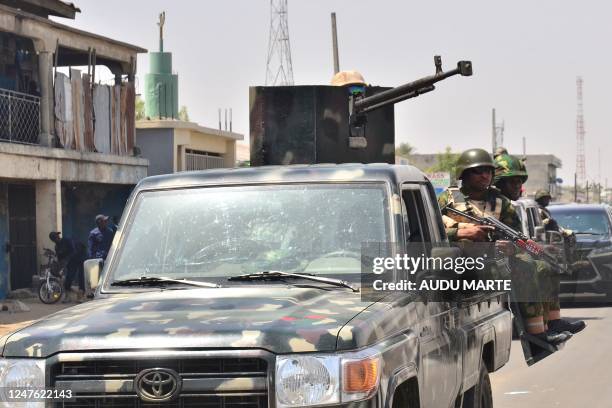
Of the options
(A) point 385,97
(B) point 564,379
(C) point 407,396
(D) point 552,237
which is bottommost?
(B) point 564,379

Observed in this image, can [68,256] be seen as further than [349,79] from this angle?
Yes

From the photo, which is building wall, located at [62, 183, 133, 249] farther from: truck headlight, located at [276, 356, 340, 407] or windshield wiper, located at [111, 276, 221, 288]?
truck headlight, located at [276, 356, 340, 407]

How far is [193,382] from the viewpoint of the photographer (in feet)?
15.8

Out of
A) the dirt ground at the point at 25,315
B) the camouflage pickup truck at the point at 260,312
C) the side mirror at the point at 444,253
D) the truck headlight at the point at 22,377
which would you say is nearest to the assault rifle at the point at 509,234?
the camouflage pickup truck at the point at 260,312

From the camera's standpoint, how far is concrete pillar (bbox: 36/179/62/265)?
84.8 ft

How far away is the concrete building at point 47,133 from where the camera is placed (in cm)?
2500

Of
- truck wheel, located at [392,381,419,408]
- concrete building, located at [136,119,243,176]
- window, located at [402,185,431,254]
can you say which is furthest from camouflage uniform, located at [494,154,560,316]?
concrete building, located at [136,119,243,176]

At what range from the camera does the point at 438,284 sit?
252 inches

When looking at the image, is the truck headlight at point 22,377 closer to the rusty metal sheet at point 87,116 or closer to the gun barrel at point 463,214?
the gun barrel at point 463,214

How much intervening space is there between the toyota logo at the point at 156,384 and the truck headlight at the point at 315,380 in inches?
16.7

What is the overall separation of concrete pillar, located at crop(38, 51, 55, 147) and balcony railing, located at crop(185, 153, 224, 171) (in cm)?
944

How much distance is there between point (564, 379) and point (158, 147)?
2411 centimetres

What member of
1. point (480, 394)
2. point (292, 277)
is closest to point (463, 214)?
point (480, 394)

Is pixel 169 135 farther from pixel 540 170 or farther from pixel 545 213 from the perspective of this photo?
pixel 540 170
